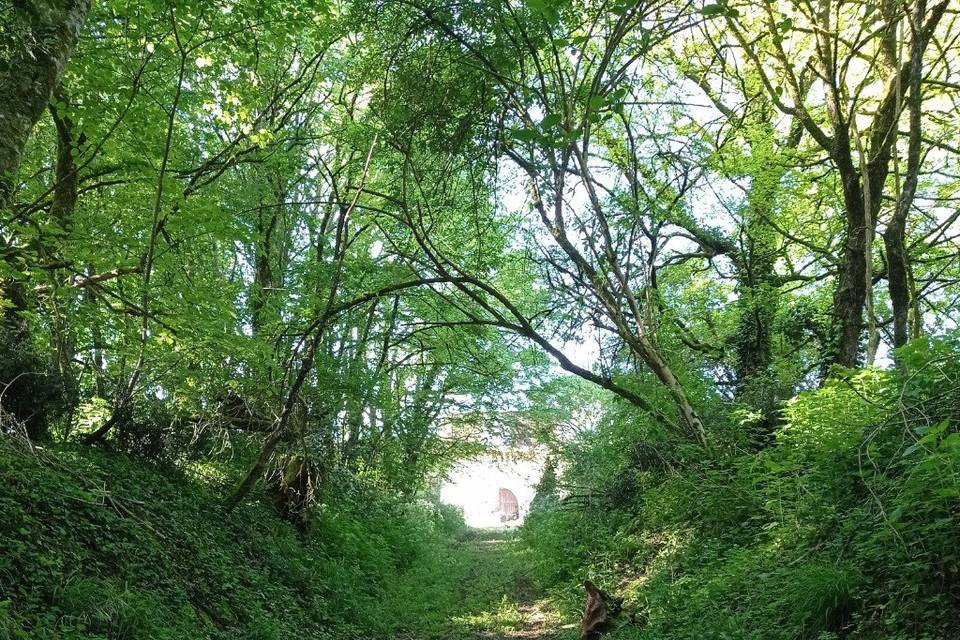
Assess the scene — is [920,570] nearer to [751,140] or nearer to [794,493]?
[794,493]

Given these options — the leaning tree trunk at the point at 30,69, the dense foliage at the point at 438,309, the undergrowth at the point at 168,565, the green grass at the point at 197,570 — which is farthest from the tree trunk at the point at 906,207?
the undergrowth at the point at 168,565

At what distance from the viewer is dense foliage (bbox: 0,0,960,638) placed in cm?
468

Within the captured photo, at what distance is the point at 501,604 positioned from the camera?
1010 cm

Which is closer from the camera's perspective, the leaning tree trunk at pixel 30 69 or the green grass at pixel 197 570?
the leaning tree trunk at pixel 30 69

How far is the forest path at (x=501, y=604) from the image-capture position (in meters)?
8.39

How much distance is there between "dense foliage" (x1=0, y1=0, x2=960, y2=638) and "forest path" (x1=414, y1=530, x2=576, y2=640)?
0.70 m

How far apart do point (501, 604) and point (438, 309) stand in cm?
535

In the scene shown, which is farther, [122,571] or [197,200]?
[197,200]

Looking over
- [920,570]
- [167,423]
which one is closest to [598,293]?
[920,570]

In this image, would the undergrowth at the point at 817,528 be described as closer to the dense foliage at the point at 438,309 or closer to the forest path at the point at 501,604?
the dense foliage at the point at 438,309

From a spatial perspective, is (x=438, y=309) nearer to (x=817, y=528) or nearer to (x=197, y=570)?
(x=197, y=570)

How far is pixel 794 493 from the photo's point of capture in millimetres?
6184

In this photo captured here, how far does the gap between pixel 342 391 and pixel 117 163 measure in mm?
4709

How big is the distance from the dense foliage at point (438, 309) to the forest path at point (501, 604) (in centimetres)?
70
